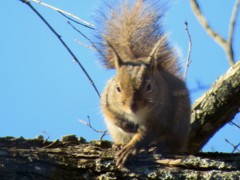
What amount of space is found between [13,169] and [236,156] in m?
1.21

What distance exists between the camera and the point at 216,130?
3379mm

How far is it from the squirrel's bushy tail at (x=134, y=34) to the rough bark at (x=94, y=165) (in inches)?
54.4

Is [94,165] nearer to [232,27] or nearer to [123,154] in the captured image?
[123,154]

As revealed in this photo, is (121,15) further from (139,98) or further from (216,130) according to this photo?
(216,130)

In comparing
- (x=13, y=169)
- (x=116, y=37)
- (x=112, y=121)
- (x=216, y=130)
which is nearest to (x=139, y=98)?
(x=112, y=121)

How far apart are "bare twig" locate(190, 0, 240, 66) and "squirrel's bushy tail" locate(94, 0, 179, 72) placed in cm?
29

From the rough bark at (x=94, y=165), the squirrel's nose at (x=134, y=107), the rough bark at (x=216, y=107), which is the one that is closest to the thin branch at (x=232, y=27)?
the rough bark at (x=216, y=107)

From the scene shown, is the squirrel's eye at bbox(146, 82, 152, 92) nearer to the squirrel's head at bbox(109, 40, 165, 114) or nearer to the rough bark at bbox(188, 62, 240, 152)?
the squirrel's head at bbox(109, 40, 165, 114)

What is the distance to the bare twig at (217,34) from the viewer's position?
12.0ft

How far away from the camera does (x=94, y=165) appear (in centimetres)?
253

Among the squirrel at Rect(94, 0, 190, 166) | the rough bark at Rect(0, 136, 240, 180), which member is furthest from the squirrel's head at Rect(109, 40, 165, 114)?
the rough bark at Rect(0, 136, 240, 180)

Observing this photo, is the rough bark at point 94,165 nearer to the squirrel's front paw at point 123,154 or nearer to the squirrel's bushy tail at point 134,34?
the squirrel's front paw at point 123,154

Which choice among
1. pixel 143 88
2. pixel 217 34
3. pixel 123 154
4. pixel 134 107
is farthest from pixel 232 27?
pixel 123 154

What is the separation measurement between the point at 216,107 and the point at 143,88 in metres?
0.51
